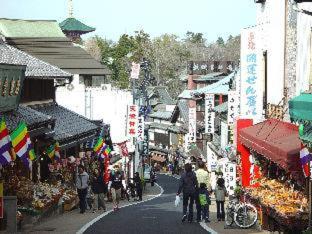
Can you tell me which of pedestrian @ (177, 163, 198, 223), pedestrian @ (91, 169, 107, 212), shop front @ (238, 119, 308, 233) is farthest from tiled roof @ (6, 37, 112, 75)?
pedestrian @ (177, 163, 198, 223)

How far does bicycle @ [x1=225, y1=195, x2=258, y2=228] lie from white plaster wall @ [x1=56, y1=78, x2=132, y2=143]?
139 feet

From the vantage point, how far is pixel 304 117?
17391 millimetres

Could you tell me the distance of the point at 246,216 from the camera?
2430 cm

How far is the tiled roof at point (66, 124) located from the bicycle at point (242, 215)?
40.8 ft

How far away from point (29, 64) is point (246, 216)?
61.0ft

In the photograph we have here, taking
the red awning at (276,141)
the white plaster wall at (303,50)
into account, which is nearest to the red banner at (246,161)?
the red awning at (276,141)

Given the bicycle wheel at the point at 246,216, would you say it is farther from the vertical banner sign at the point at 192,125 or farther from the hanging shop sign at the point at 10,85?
the vertical banner sign at the point at 192,125

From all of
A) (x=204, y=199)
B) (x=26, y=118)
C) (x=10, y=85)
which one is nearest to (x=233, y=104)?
(x=26, y=118)

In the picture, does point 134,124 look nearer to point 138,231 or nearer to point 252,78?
point 252,78

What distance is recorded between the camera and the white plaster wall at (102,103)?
66188 millimetres

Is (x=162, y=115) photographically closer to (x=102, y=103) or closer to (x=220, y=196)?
(x=102, y=103)

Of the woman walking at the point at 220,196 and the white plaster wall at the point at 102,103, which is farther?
the white plaster wall at the point at 102,103

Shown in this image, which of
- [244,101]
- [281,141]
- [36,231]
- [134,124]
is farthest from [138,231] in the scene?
[134,124]

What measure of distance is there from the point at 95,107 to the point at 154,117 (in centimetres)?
5035
